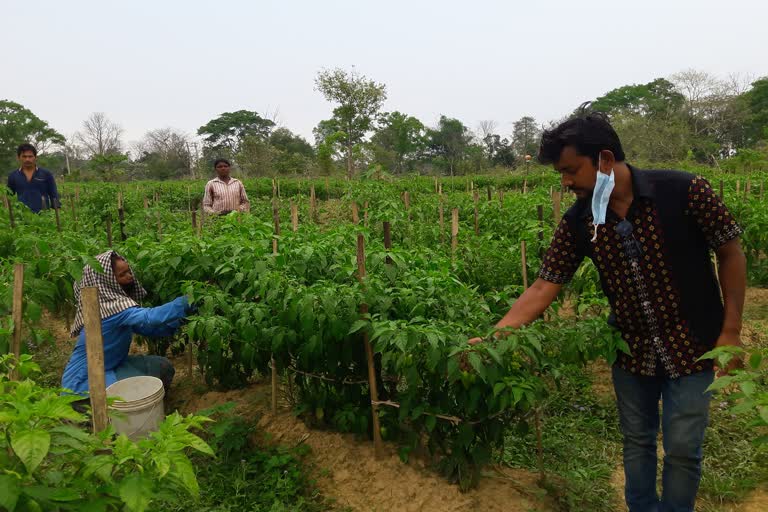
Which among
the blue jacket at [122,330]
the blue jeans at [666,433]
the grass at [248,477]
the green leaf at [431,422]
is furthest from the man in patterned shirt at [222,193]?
the blue jeans at [666,433]

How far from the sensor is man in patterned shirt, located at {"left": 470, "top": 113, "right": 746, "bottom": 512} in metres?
1.96

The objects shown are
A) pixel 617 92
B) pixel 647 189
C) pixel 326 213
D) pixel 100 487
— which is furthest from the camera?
pixel 617 92

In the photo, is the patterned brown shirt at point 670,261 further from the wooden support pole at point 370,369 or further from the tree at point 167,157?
the tree at point 167,157

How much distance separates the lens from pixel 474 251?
425cm

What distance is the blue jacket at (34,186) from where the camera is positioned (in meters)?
6.70

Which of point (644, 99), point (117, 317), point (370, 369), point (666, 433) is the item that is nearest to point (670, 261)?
point (666, 433)

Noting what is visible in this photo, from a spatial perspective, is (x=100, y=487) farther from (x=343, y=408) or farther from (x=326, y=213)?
(x=326, y=213)

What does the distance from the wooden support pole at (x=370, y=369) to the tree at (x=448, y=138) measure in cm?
4251

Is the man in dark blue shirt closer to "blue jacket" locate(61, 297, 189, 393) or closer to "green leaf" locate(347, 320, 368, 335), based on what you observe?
"blue jacket" locate(61, 297, 189, 393)

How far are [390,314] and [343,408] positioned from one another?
0.64 metres

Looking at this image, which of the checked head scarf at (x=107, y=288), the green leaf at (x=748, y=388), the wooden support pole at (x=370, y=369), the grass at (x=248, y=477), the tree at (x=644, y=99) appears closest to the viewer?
the green leaf at (x=748, y=388)

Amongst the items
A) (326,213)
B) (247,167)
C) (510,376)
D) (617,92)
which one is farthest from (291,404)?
(617,92)

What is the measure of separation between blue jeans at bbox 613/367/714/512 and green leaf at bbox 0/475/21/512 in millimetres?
2004

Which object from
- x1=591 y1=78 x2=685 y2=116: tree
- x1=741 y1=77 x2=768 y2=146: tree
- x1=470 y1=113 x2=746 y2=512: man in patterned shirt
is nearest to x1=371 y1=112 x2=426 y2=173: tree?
x1=591 y1=78 x2=685 y2=116: tree
